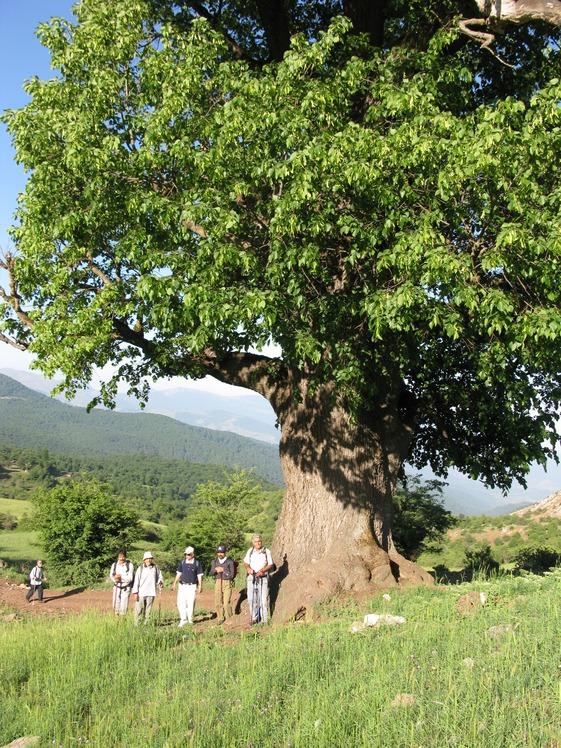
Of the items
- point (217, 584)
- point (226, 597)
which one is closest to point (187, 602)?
point (217, 584)

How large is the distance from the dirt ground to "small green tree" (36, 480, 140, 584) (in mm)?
7247

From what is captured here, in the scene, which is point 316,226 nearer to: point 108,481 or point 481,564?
point 481,564

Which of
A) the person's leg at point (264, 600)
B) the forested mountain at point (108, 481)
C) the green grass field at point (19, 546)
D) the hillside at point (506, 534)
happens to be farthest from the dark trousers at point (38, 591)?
the forested mountain at point (108, 481)

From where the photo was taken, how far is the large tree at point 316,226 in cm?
820

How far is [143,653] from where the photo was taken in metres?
7.52

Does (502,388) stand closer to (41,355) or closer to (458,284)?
(458,284)

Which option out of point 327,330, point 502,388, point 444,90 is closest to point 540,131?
point 444,90

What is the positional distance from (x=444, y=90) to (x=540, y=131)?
2.60 metres

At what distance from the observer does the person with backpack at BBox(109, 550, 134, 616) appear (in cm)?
1259

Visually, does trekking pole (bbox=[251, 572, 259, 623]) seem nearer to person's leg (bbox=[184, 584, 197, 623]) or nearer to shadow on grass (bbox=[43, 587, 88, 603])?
person's leg (bbox=[184, 584, 197, 623])

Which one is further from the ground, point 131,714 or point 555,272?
point 555,272

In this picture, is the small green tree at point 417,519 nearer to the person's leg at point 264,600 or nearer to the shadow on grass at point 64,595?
the shadow on grass at point 64,595

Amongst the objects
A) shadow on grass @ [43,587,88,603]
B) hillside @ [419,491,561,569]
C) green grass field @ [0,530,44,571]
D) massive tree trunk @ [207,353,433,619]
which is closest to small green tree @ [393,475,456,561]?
hillside @ [419,491,561,569]

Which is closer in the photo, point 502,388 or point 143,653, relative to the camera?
point 143,653
